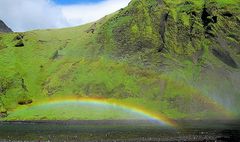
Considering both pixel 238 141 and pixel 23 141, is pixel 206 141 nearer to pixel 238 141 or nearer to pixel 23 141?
pixel 238 141

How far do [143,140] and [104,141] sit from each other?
1064 centimetres

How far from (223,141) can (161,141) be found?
15987 mm

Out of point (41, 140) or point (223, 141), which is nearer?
point (223, 141)

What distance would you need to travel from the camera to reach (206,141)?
108m

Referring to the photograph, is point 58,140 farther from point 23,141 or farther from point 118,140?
point 118,140

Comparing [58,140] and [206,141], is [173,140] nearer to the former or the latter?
[206,141]

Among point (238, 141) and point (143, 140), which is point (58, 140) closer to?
point (143, 140)

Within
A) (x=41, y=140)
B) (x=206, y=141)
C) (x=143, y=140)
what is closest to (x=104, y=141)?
(x=143, y=140)

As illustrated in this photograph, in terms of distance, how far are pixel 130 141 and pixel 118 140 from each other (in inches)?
162

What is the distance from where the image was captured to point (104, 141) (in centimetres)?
10962

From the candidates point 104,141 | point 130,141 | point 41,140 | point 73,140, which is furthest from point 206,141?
point 41,140

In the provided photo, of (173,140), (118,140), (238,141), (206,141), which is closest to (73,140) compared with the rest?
(118,140)

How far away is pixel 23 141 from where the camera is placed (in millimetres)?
110938

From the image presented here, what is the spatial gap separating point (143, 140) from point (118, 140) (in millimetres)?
6811
